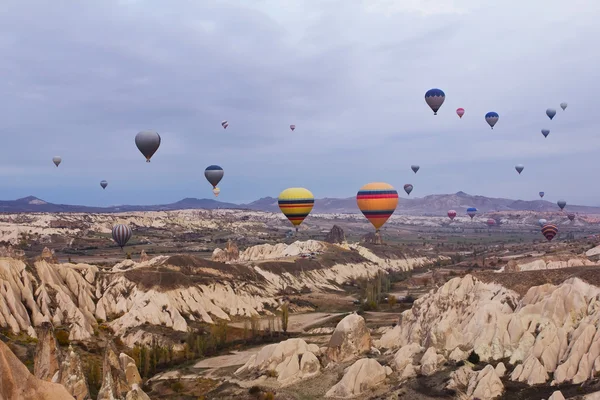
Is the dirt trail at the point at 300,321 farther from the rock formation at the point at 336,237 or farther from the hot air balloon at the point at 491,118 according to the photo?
the rock formation at the point at 336,237

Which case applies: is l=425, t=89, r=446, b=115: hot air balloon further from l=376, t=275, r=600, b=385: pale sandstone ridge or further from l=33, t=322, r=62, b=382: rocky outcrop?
l=33, t=322, r=62, b=382: rocky outcrop

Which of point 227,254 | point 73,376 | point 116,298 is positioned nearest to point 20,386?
point 73,376

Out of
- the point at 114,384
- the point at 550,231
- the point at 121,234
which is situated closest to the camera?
the point at 114,384

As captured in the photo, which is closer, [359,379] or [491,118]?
[359,379]

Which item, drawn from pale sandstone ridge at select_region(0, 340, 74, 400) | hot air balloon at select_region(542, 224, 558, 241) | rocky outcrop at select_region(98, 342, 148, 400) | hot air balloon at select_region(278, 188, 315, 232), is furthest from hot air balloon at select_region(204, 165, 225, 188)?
pale sandstone ridge at select_region(0, 340, 74, 400)

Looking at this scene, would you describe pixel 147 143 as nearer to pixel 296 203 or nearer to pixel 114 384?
pixel 296 203

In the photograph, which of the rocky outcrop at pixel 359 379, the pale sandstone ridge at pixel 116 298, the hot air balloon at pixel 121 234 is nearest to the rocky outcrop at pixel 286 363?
the rocky outcrop at pixel 359 379

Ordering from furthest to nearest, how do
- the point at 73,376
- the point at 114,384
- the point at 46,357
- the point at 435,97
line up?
the point at 435,97
the point at 46,357
the point at 114,384
the point at 73,376

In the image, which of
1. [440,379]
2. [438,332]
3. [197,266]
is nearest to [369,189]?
[197,266]
